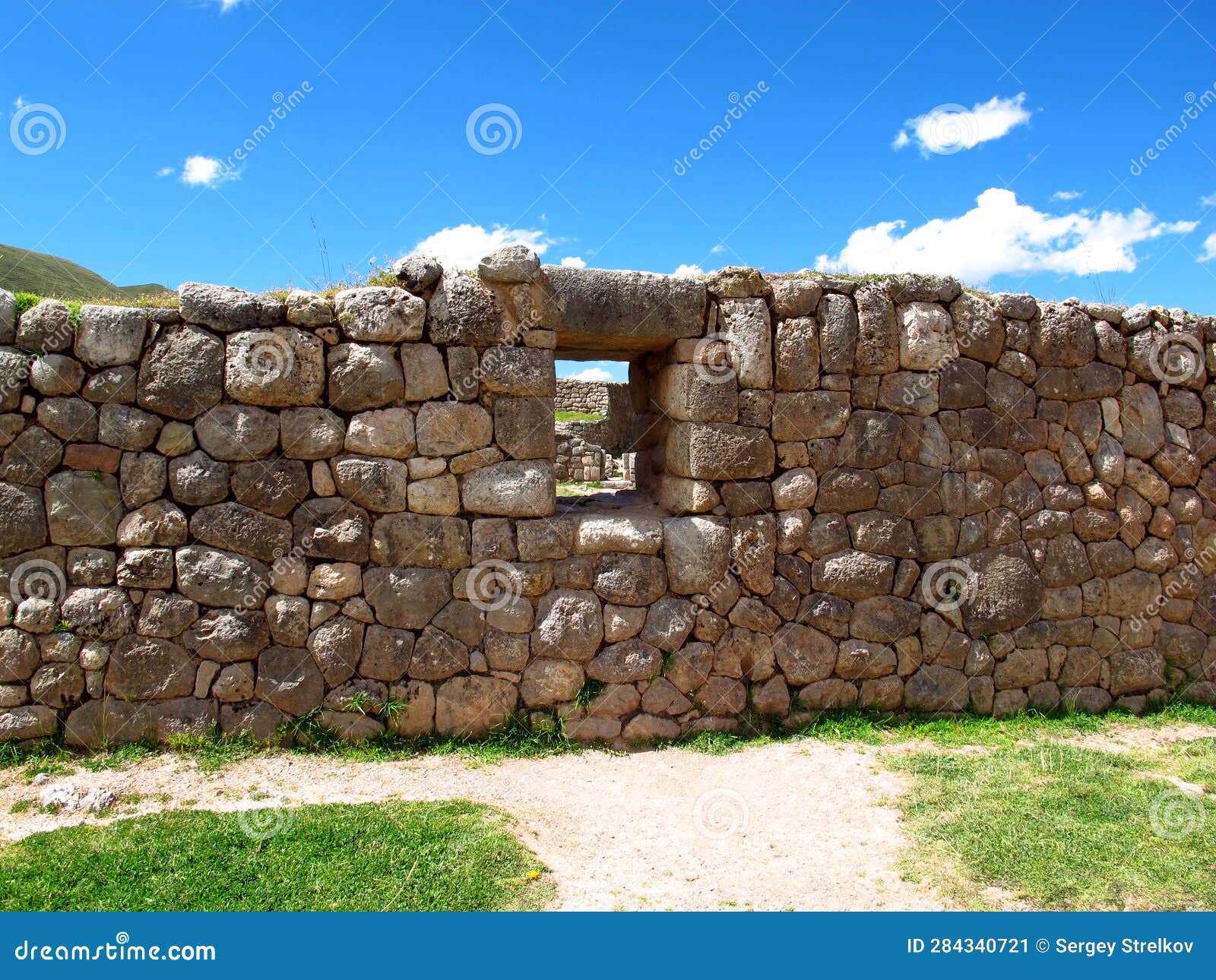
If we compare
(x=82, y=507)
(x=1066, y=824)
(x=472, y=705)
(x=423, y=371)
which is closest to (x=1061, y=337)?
(x=1066, y=824)

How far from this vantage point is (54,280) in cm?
1196

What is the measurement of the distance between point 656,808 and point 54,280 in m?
12.2

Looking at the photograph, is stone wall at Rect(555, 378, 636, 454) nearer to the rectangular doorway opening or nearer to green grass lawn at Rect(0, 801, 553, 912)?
the rectangular doorway opening

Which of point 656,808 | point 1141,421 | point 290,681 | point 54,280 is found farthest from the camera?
point 54,280

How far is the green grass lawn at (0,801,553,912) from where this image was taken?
3.58 metres

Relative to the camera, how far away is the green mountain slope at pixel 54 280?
19.5 ft

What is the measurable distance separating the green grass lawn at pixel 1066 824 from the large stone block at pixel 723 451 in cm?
222

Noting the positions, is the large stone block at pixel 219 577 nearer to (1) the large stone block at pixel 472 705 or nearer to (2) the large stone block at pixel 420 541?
(2) the large stone block at pixel 420 541

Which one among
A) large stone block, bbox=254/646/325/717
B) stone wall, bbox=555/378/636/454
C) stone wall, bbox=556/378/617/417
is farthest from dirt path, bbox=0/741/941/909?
stone wall, bbox=556/378/617/417

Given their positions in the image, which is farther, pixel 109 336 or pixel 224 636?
pixel 224 636

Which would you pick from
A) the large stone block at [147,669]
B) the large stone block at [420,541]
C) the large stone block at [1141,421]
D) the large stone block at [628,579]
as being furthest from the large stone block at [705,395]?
the large stone block at [147,669]

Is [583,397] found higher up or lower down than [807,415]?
higher up

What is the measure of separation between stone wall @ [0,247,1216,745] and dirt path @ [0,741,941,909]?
1.27ft

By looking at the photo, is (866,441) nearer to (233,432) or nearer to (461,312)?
(461,312)
